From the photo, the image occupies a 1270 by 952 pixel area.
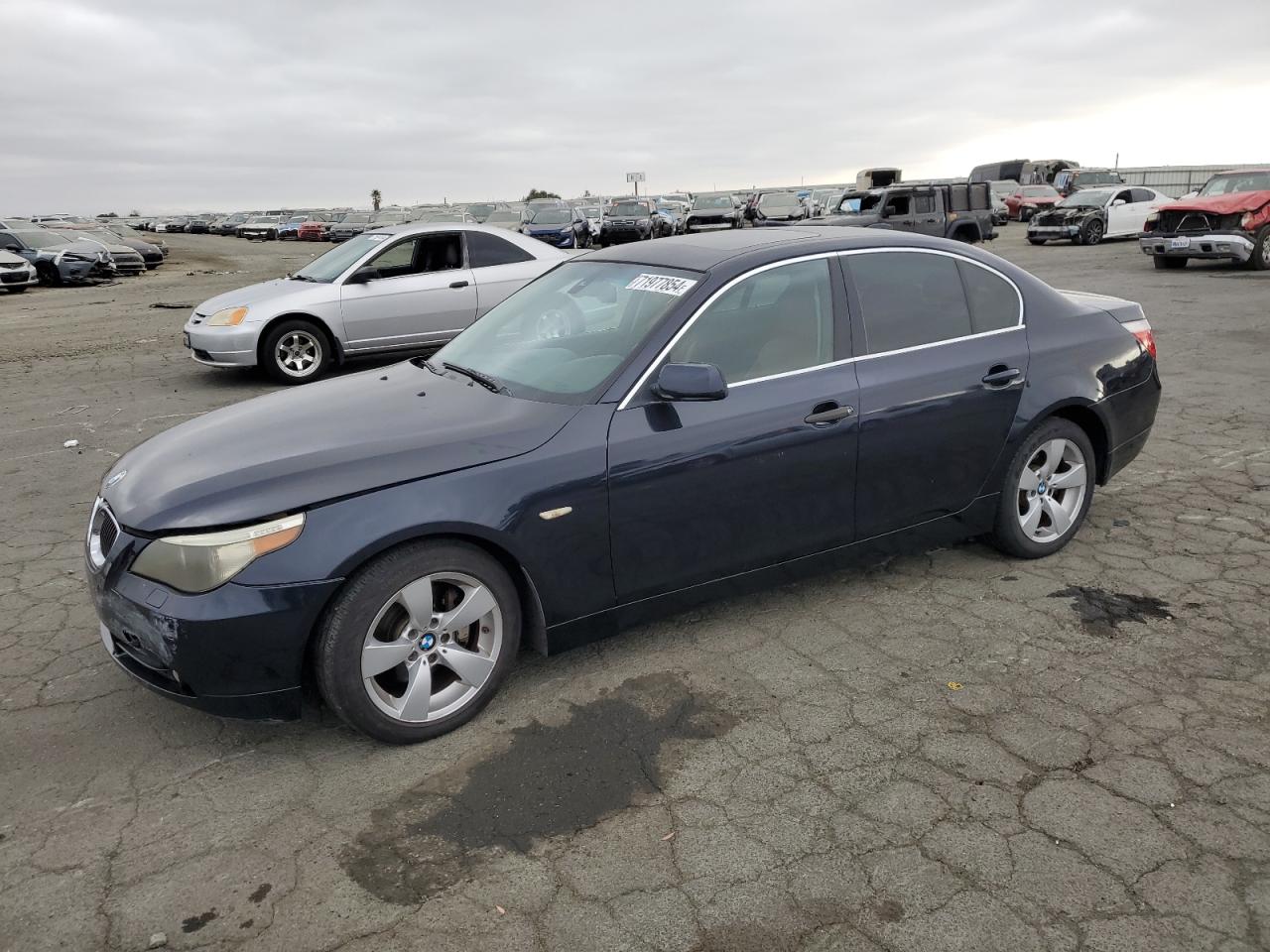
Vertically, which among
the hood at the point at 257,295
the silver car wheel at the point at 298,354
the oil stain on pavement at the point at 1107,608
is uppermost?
the hood at the point at 257,295

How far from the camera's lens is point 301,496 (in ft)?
10.0

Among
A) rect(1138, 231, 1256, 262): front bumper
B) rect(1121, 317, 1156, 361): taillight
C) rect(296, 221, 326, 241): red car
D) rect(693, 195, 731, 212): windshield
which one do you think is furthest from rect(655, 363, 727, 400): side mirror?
rect(296, 221, 326, 241): red car

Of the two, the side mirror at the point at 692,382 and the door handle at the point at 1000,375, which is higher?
the side mirror at the point at 692,382

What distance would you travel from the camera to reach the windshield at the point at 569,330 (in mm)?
3717

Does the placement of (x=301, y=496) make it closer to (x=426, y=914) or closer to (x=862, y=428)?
(x=426, y=914)

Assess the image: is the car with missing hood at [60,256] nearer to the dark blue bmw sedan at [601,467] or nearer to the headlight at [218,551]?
the dark blue bmw sedan at [601,467]

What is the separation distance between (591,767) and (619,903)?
24.6 inches

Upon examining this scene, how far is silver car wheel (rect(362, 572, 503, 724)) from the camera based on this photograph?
314 centimetres

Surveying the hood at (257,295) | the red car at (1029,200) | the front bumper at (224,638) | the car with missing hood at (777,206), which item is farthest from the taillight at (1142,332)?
the red car at (1029,200)

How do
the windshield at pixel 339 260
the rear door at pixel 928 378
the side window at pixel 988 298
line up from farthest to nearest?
1. the windshield at pixel 339 260
2. the side window at pixel 988 298
3. the rear door at pixel 928 378

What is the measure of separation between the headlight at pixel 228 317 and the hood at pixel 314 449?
6.07 m

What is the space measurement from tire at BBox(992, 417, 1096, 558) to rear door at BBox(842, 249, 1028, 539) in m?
0.21

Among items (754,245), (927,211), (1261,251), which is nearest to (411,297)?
(754,245)

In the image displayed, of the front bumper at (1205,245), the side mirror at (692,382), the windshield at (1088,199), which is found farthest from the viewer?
the windshield at (1088,199)
